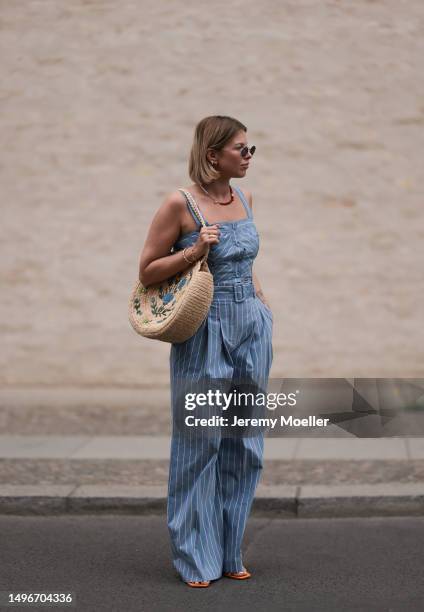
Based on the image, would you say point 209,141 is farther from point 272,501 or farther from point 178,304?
point 272,501

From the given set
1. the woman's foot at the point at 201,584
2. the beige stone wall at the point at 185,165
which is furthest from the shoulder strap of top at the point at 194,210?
the beige stone wall at the point at 185,165

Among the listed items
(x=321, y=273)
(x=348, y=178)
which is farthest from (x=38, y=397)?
(x=348, y=178)

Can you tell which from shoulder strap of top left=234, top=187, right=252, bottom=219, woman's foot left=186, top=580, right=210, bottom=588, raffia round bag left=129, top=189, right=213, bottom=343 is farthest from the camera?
shoulder strap of top left=234, top=187, right=252, bottom=219

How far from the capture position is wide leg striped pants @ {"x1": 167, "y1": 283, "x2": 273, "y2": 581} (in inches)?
183

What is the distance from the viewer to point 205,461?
465 centimetres

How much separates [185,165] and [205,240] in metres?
5.94

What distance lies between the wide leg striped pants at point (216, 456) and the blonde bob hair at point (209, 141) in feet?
1.55

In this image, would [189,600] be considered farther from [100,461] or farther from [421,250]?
[421,250]

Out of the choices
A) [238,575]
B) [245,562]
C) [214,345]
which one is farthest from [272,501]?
[214,345]

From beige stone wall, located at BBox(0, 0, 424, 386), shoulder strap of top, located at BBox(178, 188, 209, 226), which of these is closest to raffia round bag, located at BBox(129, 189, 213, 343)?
shoulder strap of top, located at BBox(178, 188, 209, 226)

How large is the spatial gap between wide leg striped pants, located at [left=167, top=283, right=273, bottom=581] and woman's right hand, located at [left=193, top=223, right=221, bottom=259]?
0.77ft

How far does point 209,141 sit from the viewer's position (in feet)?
15.1

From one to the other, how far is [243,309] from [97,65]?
617 centimetres

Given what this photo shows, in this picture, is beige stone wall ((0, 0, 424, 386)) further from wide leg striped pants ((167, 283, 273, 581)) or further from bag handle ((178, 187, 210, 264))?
bag handle ((178, 187, 210, 264))
